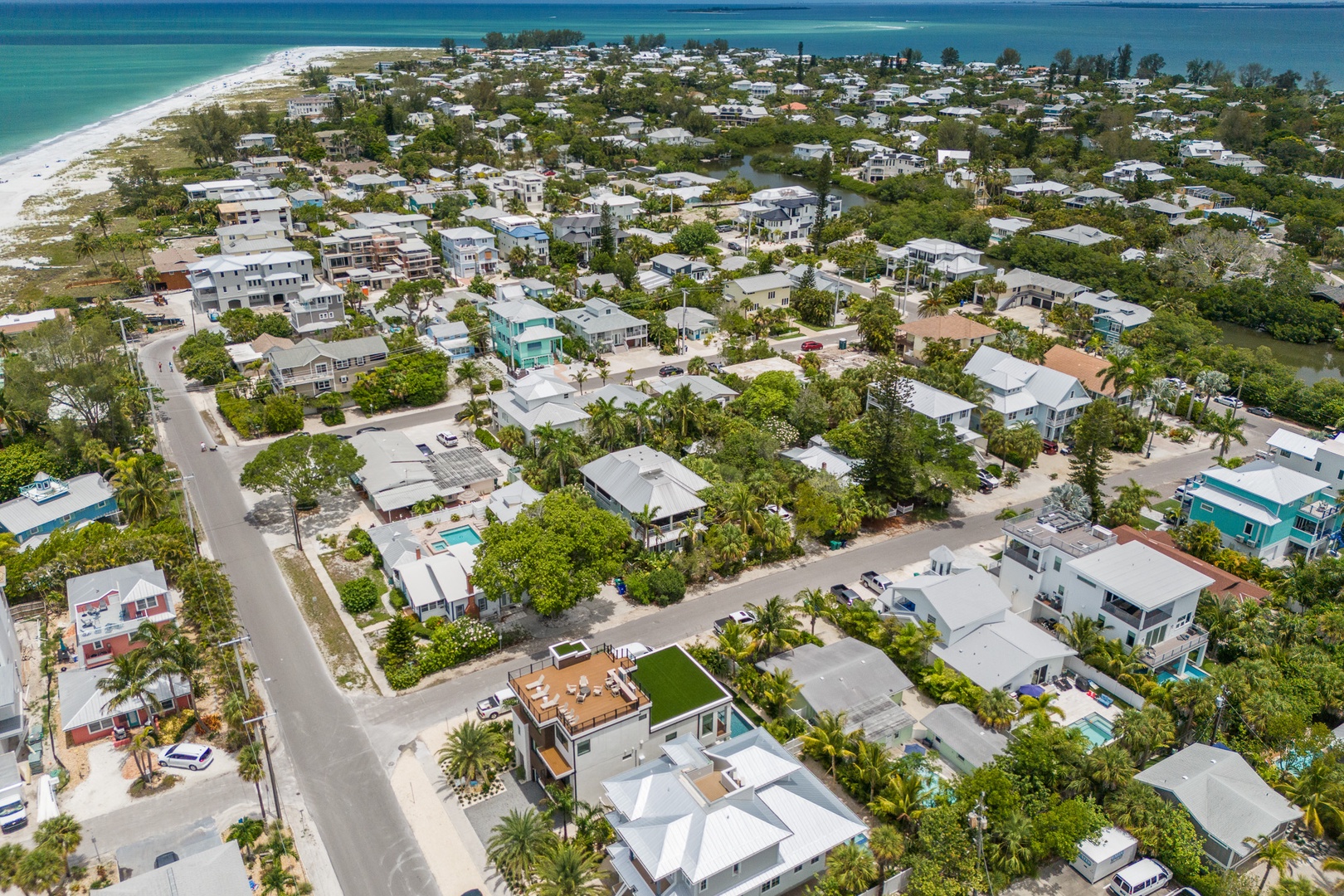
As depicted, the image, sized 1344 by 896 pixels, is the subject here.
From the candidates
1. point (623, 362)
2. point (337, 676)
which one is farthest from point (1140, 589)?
point (623, 362)

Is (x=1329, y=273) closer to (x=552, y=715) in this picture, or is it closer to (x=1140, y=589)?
(x=1140, y=589)

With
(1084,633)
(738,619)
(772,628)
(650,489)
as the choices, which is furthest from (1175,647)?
(650,489)

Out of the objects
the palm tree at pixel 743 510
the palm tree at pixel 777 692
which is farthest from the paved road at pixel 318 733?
the palm tree at pixel 743 510

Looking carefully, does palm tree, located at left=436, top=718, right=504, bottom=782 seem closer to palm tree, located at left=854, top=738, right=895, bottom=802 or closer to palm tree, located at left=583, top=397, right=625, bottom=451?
palm tree, located at left=854, top=738, right=895, bottom=802

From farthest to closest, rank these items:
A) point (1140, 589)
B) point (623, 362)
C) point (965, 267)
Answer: point (965, 267), point (623, 362), point (1140, 589)

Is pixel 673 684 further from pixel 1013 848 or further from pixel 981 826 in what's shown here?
pixel 1013 848

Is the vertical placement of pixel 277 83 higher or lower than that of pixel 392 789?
higher
